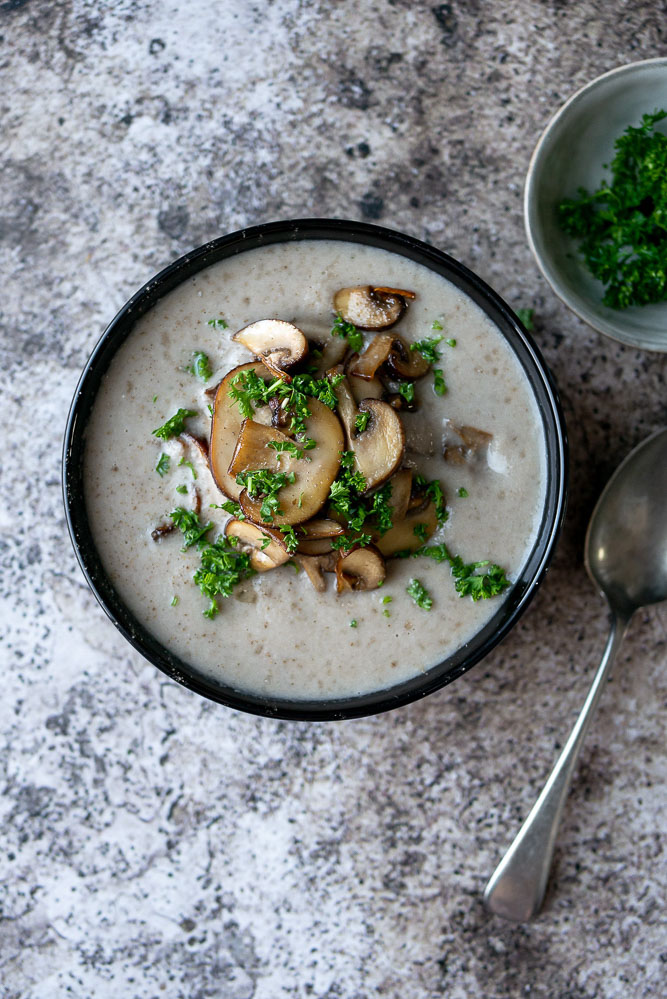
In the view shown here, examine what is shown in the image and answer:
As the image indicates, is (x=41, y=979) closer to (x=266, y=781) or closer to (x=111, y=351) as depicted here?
(x=266, y=781)

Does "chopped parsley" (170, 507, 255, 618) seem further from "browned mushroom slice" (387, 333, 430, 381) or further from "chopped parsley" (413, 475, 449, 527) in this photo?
"browned mushroom slice" (387, 333, 430, 381)

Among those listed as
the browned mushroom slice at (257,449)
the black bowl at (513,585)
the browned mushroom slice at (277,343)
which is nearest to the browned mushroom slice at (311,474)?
the browned mushroom slice at (257,449)

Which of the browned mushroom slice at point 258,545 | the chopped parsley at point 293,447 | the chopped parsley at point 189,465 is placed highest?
the chopped parsley at point 293,447

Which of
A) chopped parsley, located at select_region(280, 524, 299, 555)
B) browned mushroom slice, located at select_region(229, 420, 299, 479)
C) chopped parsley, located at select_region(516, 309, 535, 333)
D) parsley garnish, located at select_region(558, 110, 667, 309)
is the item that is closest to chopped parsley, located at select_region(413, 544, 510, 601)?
chopped parsley, located at select_region(280, 524, 299, 555)

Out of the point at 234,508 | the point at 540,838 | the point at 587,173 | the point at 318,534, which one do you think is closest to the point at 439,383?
the point at 318,534

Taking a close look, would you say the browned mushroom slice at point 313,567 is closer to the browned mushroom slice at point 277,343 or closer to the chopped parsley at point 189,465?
the chopped parsley at point 189,465

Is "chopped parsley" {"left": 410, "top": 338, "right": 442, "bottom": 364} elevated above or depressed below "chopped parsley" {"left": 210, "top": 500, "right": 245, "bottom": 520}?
above

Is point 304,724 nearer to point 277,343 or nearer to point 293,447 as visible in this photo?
point 293,447
